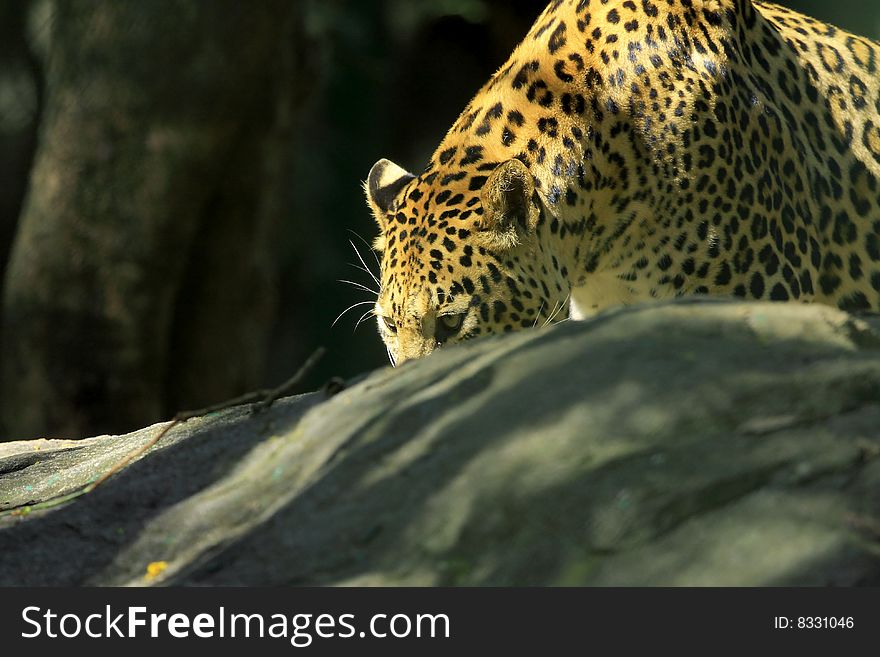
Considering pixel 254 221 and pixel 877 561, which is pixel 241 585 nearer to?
pixel 877 561

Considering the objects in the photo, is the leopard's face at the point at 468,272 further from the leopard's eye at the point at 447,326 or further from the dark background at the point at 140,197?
the dark background at the point at 140,197

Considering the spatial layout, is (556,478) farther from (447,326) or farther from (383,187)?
(383,187)

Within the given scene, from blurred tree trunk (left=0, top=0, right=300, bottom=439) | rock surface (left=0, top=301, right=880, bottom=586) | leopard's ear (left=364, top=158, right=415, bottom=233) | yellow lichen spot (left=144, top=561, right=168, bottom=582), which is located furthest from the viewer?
blurred tree trunk (left=0, top=0, right=300, bottom=439)

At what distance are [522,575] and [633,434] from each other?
59 cm

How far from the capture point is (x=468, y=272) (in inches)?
246

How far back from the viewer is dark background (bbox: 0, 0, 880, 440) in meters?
11.8

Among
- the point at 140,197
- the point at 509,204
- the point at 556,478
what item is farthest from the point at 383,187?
the point at 140,197

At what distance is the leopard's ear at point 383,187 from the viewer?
7.16 m

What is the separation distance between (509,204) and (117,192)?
6509 millimetres

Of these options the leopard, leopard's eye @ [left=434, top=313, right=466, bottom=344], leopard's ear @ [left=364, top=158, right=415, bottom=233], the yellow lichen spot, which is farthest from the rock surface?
leopard's ear @ [left=364, top=158, right=415, bottom=233]

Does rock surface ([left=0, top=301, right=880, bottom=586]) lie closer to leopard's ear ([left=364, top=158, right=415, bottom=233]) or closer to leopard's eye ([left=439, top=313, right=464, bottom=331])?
Answer: leopard's eye ([left=439, top=313, right=464, bottom=331])

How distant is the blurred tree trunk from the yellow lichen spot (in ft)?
25.8

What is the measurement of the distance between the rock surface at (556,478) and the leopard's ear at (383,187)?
2420 millimetres

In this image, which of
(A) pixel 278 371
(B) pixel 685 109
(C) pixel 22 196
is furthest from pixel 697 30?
(A) pixel 278 371
